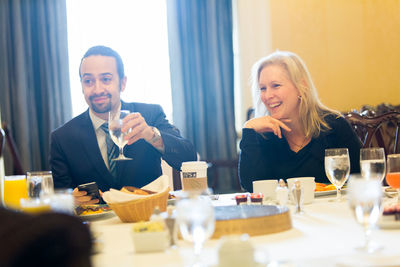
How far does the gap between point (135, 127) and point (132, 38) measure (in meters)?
2.43

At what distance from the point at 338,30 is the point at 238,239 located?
391 centimetres

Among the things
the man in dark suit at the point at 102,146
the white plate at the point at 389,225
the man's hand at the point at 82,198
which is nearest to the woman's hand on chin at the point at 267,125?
the man in dark suit at the point at 102,146

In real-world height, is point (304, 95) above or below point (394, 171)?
above

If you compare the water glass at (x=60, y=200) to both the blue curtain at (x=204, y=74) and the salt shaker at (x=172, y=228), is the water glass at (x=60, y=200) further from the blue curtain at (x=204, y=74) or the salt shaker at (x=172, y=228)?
the blue curtain at (x=204, y=74)

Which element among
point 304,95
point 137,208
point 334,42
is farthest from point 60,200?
point 334,42

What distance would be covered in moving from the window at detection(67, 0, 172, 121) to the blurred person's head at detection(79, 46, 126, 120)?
1682 mm

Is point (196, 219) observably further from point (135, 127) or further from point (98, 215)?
point (135, 127)

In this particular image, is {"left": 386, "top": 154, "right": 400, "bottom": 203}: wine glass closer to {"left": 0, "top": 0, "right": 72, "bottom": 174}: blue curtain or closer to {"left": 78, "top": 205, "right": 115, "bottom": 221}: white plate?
{"left": 78, "top": 205, "right": 115, "bottom": 221}: white plate

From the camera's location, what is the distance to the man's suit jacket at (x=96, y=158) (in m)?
2.53

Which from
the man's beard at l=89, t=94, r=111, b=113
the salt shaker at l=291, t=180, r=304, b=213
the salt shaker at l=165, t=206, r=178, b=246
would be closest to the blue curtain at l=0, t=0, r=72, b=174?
the man's beard at l=89, t=94, r=111, b=113

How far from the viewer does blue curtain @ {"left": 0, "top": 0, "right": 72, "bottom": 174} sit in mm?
4090

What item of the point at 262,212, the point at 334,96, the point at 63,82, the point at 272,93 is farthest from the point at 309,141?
the point at 63,82

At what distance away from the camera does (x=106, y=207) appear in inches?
71.2

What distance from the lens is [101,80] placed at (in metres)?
2.64
